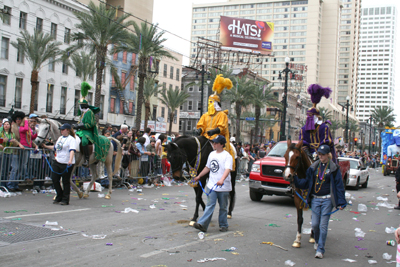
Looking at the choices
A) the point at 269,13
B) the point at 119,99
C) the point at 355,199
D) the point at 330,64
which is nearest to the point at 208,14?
the point at 269,13

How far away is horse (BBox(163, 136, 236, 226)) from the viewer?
802cm

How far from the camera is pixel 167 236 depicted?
720 centimetres

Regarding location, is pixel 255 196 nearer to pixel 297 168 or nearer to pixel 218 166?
pixel 218 166

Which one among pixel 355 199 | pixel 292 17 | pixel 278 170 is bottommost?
pixel 355 199

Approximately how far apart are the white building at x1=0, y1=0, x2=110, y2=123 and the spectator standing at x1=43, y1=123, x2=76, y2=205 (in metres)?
28.7

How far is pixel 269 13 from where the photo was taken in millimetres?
149625

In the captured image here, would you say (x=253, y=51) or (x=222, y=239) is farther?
(x=253, y=51)

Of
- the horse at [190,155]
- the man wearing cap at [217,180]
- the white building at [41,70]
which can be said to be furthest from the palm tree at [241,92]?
the man wearing cap at [217,180]

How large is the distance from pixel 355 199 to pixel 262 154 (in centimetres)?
494

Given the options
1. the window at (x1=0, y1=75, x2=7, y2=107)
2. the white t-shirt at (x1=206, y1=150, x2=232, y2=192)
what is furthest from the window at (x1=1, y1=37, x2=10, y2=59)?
the white t-shirt at (x1=206, y1=150, x2=232, y2=192)

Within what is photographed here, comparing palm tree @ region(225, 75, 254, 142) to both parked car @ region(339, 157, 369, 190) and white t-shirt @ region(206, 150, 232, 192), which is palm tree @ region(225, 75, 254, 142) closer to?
parked car @ region(339, 157, 369, 190)

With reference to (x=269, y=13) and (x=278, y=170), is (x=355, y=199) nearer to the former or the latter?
(x=278, y=170)

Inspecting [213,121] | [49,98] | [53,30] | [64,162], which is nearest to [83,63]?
[53,30]

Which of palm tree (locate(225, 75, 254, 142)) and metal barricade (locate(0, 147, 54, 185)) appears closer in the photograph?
metal barricade (locate(0, 147, 54, 185))
